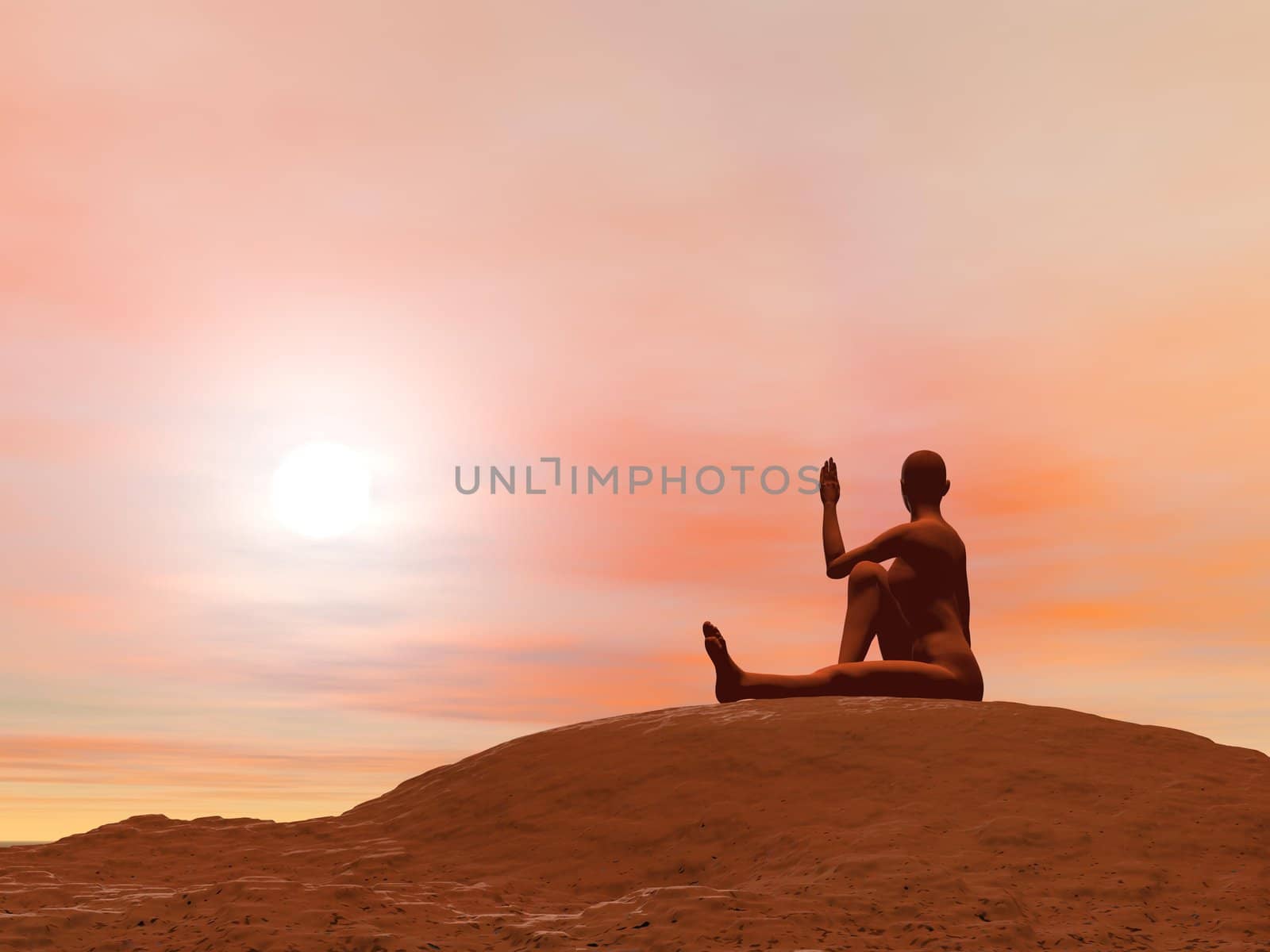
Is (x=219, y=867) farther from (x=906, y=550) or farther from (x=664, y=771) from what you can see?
(x=906, y=550)

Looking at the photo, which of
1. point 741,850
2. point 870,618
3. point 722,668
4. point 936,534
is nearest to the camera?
point 741,850

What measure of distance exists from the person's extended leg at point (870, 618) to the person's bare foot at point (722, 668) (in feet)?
4.33

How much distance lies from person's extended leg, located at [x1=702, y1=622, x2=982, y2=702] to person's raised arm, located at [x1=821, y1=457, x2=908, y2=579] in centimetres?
111

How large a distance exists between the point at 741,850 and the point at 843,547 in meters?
4.63

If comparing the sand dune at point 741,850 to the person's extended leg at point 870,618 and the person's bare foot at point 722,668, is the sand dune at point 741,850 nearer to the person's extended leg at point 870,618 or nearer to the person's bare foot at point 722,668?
the person's bare foot at point 722,668

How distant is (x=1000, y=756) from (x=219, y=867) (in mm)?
6871

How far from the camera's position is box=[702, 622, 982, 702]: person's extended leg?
487 inches

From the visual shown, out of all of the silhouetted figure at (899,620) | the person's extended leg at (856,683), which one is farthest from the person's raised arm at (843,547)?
the person's extended leg at (856,683)

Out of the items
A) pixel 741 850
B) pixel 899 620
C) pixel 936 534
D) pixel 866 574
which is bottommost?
pixel 741 850

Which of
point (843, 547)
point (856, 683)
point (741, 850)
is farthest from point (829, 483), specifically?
point (741, 850)

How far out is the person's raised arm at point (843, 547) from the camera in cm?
1313

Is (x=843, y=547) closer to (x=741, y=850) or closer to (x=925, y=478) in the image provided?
(x=925, y=478)

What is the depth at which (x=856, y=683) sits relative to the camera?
12547 mm

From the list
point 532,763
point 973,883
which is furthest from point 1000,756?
point 532,763
